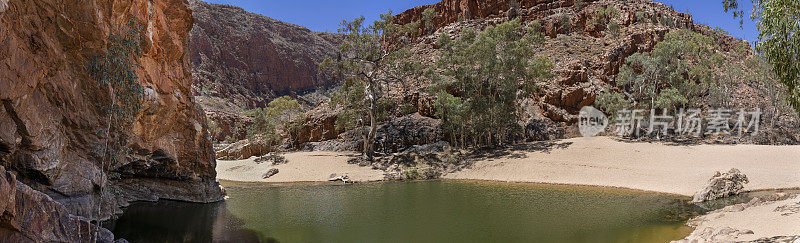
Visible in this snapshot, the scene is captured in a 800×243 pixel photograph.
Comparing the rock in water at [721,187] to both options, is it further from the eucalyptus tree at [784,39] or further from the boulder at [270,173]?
the boulder at [270,173]

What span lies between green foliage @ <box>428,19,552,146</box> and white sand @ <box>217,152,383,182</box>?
897cm

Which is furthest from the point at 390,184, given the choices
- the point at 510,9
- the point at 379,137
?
the point at 510,9

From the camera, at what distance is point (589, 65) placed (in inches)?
1603

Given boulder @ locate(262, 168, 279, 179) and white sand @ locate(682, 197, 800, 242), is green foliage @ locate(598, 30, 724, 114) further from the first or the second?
boulder @ locate(262, 168, 279, 179)

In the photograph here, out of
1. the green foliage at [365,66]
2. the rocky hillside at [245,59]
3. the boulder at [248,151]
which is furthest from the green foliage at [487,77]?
the rocky hillside at [245,59]

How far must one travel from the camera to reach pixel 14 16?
8.05m

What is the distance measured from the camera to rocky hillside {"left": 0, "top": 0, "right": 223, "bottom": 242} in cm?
770

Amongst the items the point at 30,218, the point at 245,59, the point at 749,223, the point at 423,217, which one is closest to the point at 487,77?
the point at 423,217

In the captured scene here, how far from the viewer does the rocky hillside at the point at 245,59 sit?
93.4 metres

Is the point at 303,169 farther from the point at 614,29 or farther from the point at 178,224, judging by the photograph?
the point at 614,29

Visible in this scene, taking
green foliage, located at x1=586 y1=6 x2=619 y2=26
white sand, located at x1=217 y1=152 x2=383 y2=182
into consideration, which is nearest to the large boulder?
white sand, located at x1=217 y1=152 x2=383 y2=182

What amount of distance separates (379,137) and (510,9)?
1459 inches
